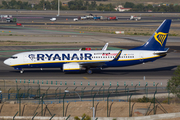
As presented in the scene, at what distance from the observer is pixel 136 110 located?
1364 inches

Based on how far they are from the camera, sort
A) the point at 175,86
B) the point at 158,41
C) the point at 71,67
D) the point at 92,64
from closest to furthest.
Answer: the point at 175,86
the point at 71,67
the point at 92,64
the point at 158,41

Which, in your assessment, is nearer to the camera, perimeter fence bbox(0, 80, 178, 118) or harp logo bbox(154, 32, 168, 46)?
perimeter fence bbox(0, 80, 178, 118)

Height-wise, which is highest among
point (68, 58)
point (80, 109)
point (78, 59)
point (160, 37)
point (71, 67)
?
point (160, 37)

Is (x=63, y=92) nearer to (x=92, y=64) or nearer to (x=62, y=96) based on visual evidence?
(x=62, y=96)

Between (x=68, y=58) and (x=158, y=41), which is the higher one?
(x=158, y=41)

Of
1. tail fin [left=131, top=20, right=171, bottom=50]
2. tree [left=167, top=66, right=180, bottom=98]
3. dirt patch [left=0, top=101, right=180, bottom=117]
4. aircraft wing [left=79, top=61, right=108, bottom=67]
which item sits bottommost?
dirt patch [left=0, top=101, right=180, bottom=117]

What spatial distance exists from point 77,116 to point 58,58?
2331cm

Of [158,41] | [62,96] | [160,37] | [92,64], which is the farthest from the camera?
[160,37]

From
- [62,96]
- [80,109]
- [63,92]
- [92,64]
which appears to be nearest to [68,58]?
[92,64]

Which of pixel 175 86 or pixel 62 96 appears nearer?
pixel 175 86

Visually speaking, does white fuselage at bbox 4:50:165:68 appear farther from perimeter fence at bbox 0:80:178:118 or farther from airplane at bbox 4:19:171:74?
perimeter fence at bbox 0:80:178:118

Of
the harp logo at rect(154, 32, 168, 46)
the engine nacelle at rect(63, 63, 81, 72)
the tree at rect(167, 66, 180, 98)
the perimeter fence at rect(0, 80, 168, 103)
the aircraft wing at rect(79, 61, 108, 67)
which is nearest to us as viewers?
the tree at rect(167, 66, 180, 98)

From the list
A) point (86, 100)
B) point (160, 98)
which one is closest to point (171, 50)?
point (160, 98)

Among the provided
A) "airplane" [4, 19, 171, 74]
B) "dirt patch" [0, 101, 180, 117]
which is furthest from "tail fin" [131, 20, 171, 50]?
"dirt patch" [0, 101, 180, 117]
